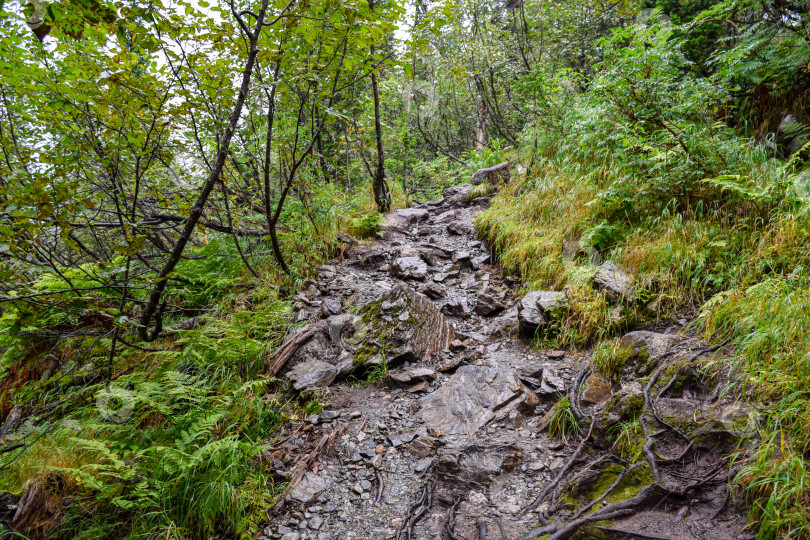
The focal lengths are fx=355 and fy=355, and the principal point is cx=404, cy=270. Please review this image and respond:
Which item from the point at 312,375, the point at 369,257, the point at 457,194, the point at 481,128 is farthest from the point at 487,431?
the point at 481,128

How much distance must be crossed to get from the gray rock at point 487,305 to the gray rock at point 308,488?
3.37m

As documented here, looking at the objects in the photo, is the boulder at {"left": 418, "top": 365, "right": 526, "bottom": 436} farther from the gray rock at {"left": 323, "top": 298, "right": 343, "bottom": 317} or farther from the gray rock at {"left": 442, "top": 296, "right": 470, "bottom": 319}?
the gray rock at {"left": 323, "top": 298, "right": 343, "bottom": 317}

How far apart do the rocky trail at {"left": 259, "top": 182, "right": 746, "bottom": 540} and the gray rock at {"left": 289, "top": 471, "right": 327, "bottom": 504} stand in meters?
0.01

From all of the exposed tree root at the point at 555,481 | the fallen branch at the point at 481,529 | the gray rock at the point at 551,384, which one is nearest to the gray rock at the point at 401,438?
the fallen branch at the point at 481,529

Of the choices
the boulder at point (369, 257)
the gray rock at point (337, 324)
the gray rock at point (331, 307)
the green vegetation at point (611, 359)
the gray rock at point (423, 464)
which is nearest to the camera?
the gray rock at point (423, 464)

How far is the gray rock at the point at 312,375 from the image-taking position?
4246 mm

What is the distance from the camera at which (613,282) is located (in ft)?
14.8

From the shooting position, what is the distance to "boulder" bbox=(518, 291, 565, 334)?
4707 millimetres

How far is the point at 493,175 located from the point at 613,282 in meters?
6.61

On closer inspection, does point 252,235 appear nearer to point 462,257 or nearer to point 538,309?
point 462,257

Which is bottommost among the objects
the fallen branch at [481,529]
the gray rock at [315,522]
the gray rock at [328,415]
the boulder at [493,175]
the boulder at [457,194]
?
the fallen branch at [481,529]

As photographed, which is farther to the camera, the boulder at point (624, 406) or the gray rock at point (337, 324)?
the gray rock at point (337, 324)

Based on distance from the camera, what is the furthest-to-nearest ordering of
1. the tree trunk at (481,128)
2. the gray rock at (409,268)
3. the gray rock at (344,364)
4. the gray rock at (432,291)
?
the tree trunk at (481,128)
the gray rock at (409,268)
the gray rock at (432,291)
the gray rock at (344,364)

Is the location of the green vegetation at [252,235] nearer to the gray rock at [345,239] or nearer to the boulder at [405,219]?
the gray rock at [345,239]
